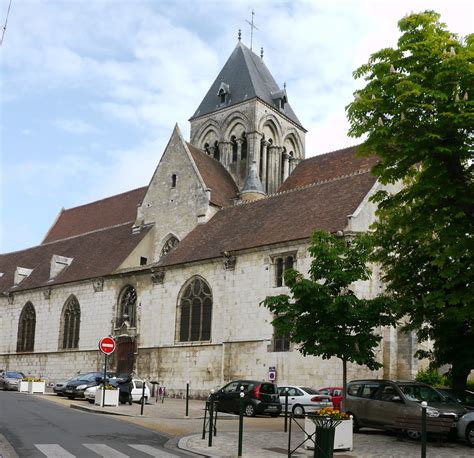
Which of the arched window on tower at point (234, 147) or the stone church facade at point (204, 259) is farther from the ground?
the arched window on tower at point (234, 147)

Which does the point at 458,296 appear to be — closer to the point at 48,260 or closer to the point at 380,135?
the point at 380,135

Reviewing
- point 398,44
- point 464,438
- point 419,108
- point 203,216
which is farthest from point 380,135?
point 203,216

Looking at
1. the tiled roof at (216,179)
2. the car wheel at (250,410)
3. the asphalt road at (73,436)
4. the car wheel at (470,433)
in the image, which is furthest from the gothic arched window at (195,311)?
the car wheel at (470,433)

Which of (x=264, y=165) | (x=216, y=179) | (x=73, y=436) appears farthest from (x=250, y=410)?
(x=264, y=165)

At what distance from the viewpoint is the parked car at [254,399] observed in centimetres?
2167

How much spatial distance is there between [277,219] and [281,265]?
10.2 feet

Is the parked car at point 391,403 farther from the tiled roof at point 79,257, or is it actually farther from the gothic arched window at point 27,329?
the gothic arched window at point 27,329

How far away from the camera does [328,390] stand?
23.7 metres

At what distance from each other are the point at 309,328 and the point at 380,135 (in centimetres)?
542

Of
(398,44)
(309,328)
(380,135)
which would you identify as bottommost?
(309,328)

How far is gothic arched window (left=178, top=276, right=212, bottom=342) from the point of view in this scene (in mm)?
31234

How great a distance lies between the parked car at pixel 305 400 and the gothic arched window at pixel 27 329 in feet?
75.9

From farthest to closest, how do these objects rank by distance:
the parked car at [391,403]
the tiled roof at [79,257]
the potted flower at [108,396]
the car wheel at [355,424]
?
the tiled roof at [79,257] < the potted flower at [108,396] < the car wheel at [355,424] < the parked car at [391,403]

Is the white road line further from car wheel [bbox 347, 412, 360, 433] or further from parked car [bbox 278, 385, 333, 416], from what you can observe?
parked car [bbox 278, 385, 333, 416]
